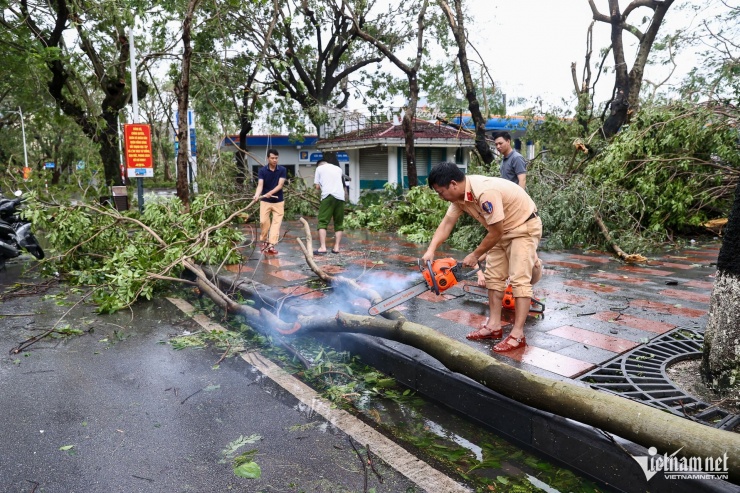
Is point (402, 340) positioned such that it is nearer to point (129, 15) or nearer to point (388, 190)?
point (129, 15)

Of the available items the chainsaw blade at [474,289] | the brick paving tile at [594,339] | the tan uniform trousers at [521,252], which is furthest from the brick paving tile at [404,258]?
the tan uniform trousers at [521,252]

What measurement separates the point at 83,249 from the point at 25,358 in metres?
3.94

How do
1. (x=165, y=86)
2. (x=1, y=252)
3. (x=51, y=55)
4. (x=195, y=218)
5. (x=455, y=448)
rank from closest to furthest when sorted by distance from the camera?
(x=455, y=448) < (x=1, y=252) < (x=195, y=218) < (x=51, y=55) < (x=165, y=86)

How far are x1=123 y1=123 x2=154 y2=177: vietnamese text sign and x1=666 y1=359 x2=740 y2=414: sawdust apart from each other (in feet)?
33.2

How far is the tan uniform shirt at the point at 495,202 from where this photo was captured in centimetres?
379

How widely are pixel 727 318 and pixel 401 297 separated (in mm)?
2130

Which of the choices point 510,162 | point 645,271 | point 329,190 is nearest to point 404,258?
point 329,190

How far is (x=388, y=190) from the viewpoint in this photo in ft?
50.9

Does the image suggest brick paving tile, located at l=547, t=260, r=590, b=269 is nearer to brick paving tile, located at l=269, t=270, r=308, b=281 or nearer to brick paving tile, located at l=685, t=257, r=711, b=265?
brick paving tile, located at l=685, t=257, r=711, b=265

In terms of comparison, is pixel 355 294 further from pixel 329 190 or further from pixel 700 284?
pixel 700 284

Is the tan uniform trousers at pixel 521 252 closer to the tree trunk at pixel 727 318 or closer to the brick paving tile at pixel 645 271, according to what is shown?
the tree trunk at pixel 727 318

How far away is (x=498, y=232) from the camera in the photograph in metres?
3.85

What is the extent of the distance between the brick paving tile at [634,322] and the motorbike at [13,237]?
836 centimetres

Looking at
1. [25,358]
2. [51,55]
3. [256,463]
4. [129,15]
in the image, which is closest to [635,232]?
[256,463]
